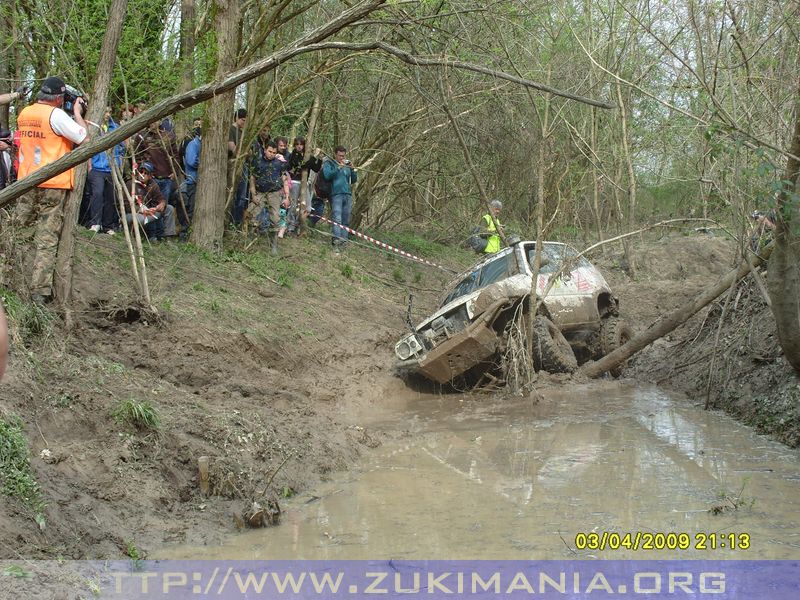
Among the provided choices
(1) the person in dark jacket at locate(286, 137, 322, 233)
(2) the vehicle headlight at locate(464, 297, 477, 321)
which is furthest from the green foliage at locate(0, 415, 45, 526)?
(1) the person in dark jacket at locate(286, 137, 322, 233)

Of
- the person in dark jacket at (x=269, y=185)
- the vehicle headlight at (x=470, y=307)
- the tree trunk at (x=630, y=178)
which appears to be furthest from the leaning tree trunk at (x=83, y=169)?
the tree trunk at (x=630, y=178)

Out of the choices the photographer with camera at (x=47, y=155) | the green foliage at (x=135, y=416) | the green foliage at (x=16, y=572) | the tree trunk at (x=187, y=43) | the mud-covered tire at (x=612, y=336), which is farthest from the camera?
the mud-covered tire at (x=612, y=336)

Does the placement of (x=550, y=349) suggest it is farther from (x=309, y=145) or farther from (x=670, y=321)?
(x=309, y=145)

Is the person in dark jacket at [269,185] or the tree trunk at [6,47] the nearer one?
the tree trunk at [6,47]

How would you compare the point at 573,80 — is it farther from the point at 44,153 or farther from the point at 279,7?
the point at 44,153

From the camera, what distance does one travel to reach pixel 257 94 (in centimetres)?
1382

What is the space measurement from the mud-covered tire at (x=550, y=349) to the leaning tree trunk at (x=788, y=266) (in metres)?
2.95

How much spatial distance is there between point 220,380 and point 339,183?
7522 mm

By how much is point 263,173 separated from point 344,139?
17.3 ft

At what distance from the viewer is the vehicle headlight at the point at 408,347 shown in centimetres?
1069

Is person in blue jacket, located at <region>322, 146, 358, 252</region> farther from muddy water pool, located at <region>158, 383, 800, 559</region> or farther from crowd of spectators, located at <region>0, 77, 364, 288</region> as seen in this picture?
muddy water pool, located at <region>158, 383, 800, 559</region>

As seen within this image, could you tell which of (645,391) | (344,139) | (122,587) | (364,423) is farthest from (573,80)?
(122,587)

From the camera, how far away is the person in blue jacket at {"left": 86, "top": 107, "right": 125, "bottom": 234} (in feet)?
36.8

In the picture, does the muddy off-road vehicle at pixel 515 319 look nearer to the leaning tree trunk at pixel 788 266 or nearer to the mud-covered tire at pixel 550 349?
the mud-covered tire at pixel 550 349
